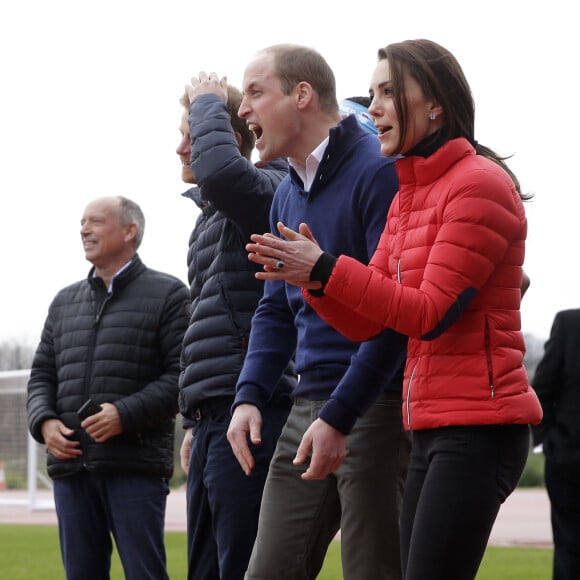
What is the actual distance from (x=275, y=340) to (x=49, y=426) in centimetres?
245

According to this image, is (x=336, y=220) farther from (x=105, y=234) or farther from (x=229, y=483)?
(x=105, y=234)

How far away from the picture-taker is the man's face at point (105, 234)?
21.9 ft

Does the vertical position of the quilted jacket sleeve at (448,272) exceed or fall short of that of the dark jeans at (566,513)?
it exceeds it

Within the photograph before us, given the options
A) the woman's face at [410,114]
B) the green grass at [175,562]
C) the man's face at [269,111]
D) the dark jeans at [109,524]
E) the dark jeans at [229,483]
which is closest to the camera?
the woman's face at [410,114]

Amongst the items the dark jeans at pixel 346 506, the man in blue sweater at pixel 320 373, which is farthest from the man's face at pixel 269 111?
the dark jeans at pixel 346 506

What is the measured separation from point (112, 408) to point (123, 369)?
27cm

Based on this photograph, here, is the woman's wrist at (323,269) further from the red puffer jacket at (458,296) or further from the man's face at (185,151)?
the man's face at (185,151)

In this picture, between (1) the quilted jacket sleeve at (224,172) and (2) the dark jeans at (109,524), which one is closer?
(1) the quilted jacket sleeve at (224,172)

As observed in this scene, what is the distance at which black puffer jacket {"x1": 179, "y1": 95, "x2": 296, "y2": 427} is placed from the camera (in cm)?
449

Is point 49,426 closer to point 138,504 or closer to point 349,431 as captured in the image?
point 138,504

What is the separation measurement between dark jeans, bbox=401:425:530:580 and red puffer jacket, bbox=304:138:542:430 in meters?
0.05

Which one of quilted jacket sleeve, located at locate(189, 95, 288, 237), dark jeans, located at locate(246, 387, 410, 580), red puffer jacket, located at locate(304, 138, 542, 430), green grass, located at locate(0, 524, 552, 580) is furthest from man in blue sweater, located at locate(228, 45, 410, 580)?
green grass, located at locate(0, 524, 552, 580)

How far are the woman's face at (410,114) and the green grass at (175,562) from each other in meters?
7.49

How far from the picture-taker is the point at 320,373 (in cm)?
386
